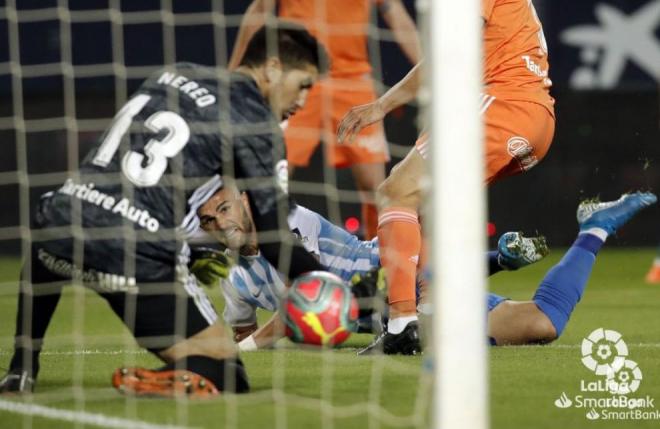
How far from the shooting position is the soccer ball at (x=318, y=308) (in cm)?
433

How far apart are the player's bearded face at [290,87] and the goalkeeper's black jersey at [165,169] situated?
0.29 feet

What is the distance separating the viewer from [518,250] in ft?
19.2

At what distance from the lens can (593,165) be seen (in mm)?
10672

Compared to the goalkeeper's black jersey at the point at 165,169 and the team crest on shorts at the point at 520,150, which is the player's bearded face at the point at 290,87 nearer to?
the goalkeeper's black jersey at the point at 165,169

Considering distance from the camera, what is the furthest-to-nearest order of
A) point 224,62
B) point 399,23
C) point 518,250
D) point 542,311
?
1. point 224,62
2. point 399,23
3. point 518,250
4. point 542,311

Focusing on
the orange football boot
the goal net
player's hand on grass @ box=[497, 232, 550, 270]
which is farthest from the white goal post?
player's hand on grass @ box=[497, 232, 550, 270]

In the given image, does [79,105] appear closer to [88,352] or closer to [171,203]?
[88,352]

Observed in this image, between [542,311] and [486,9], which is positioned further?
[542,311]

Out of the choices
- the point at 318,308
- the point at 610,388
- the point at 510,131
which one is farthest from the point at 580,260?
the point at 318,308

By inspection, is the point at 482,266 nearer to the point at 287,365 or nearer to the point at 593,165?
the point at 287,365

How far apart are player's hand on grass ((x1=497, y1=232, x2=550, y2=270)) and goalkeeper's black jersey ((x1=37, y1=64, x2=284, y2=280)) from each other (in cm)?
179

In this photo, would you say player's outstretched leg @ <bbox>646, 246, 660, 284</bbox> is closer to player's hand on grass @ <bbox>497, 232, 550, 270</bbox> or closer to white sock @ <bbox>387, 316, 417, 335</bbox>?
player's hand on grass @ <bbox>497, 232, 550, 270</bbox>

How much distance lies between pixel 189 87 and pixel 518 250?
193 cm

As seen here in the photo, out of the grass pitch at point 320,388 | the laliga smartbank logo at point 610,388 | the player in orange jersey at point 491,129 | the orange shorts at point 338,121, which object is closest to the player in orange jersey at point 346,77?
the orange shorts at point 338,121
